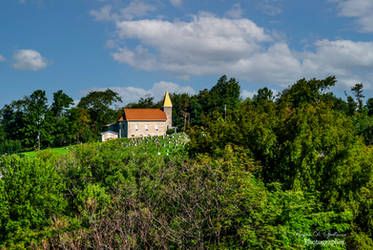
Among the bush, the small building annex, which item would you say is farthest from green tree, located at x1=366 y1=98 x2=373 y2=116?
the bush

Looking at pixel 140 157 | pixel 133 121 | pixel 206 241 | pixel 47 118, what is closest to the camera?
pixel 206 241

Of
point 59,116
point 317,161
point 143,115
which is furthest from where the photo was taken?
point 143,115

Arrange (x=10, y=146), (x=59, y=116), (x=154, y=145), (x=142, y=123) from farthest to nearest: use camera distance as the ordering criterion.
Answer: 1. (x=142, y=123)
2. (x=59, y=116)
3. (x=10, y=146)
4. (x=154, y=145)

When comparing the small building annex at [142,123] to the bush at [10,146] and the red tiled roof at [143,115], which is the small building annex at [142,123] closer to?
the red tiled roof at [143,115]

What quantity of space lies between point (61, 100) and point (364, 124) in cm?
5185

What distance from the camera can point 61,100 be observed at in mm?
57750

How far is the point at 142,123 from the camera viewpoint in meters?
64.4

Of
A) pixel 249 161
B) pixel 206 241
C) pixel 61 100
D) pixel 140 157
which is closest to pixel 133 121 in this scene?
pixel 61 100

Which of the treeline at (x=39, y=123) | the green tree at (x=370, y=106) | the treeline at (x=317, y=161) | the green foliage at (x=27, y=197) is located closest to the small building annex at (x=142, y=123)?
the treeline at (x=39, y=123)

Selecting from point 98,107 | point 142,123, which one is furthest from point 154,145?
point 98,107

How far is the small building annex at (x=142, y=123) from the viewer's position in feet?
208

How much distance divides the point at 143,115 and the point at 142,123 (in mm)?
1789

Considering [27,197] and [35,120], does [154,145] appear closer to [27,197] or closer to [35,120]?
[27,197]

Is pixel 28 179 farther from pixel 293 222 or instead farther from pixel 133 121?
pixel 133 121
